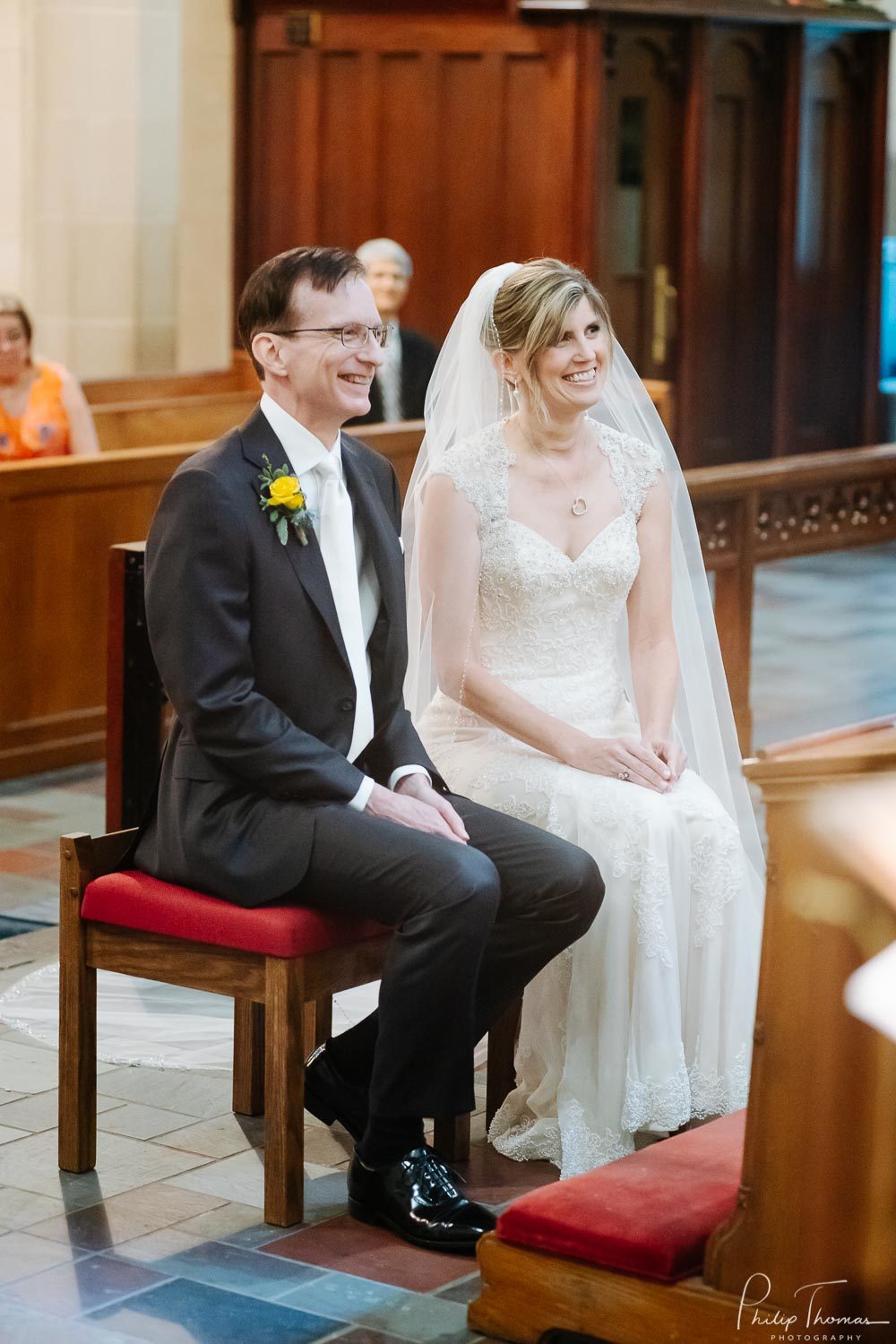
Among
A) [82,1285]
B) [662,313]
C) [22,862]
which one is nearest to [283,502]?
[82,1285]

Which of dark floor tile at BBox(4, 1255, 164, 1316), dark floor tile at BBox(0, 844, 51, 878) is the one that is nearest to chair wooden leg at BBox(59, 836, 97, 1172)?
dark floor tile at BBox(4, 1255, 164, 1316)

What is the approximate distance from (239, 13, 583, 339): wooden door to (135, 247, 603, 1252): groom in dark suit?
7.87 m

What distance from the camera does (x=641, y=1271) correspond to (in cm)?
287

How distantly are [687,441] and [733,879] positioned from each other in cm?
895

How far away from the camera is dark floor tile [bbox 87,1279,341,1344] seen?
9.86 feet

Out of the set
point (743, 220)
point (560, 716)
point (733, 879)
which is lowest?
point (733, 879)

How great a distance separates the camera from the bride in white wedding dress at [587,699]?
3.72 m

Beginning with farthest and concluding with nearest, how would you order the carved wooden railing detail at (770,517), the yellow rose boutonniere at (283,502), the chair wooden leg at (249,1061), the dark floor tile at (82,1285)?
the carved wooden railing detail at (770,517), the chair wooden leg at (249,1061), the yellow rose boutonniere at (283,502), the dark floor tile at (82,1285)

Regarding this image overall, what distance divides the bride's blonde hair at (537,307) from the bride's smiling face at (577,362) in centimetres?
1

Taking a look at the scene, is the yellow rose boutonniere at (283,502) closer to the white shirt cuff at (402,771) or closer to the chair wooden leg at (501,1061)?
the white shirt cuff at (402,771)

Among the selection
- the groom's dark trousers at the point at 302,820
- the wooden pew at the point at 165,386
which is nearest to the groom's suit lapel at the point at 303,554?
the groom's dark trousers at the point at 302,820

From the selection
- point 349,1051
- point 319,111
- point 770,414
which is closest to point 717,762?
point 349,1051

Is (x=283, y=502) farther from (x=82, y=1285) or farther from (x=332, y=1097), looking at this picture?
(x=82, y=1285)

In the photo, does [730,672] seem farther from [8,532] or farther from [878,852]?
[878,852]
